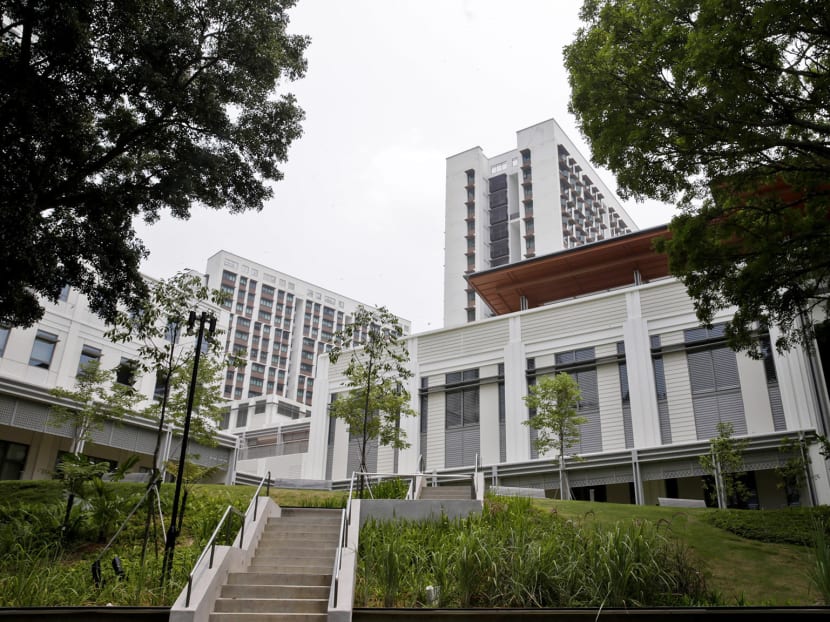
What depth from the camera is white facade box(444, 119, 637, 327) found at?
72.1m

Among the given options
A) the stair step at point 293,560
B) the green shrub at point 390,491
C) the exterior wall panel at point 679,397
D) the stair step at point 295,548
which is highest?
the exterior wall panel at point 679,397

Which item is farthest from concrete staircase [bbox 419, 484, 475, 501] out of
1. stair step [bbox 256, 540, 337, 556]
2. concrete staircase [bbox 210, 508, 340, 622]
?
stair step [bbox 256, 540, 337, 556]

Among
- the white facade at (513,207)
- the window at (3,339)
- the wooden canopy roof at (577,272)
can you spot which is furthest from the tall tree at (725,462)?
the white facade at (513,207)

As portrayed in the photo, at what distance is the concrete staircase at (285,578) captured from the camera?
9.44 m

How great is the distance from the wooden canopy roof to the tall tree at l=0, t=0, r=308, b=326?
18.7 metres

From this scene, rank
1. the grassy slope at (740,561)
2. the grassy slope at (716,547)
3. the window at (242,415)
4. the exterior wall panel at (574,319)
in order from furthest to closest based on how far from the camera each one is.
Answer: the window at (242,415) → the exterior wall panel at (574,319) → the grassy slope at (716,547) → the grassy slope at (740,561)

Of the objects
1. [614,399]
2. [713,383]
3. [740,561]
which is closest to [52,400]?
[614,399]

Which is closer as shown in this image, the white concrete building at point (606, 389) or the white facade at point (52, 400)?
the white concrete building at point (606, 389)

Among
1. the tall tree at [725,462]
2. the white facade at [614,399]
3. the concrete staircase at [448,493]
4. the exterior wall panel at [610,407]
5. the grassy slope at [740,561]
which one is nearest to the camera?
the grassy slope at [740,561]

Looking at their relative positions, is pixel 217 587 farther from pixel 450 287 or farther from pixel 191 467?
pixel 450 287

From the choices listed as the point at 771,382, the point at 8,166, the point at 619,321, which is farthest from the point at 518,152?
the point at 8,166

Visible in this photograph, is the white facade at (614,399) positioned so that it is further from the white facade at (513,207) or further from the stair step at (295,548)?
the white facade at (513,207)

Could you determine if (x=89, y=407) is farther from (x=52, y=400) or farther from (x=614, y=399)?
(x=614, y=399)

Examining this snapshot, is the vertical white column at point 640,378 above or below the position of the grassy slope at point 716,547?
above
